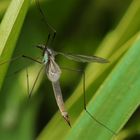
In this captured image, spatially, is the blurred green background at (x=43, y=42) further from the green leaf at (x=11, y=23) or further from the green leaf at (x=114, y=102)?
the green leaf at (x=114, y=102)

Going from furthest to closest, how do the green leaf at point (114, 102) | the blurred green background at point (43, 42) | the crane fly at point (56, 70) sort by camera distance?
the blurred green background at point (43, 42), the crane fly at point (56, 70), the green leaf at point (114, 102)

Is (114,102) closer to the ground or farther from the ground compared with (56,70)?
farther from the ground

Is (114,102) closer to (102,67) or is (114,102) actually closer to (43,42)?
(102,67)

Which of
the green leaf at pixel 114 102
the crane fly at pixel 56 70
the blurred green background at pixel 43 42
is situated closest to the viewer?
the green leaf at pixel 114 102

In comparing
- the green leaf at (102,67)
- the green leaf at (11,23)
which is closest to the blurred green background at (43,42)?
the green leaf at (102,67)

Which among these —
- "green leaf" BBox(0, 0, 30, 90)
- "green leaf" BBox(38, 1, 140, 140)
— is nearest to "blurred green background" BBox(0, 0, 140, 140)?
"green leaf" BBox(38, 1, 140, 140)

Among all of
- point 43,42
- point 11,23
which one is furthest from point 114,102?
point 43,42

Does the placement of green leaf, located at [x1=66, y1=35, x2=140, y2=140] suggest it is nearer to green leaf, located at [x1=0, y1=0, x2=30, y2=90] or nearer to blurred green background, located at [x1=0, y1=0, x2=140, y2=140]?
green leaf, located at [x1=0, y1=0, x2=30, y2=90]

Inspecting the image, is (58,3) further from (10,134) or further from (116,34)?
(10,134)
